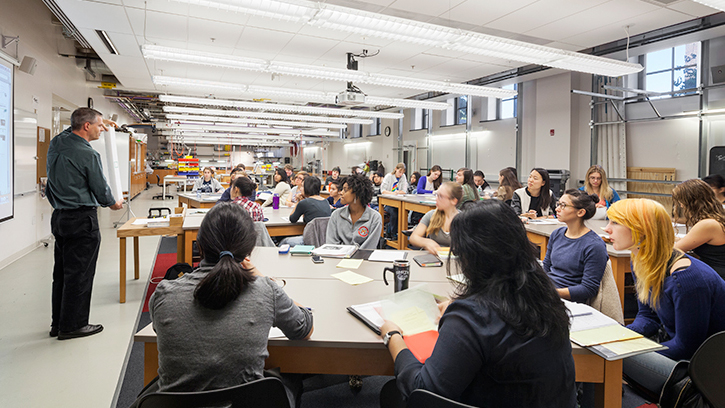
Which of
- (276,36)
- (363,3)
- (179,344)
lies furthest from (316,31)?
(179,344)

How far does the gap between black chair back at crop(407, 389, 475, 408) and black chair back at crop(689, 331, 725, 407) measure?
97 cm

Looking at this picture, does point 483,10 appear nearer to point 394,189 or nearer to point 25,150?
point 394,189

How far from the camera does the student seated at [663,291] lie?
1593 millimetres

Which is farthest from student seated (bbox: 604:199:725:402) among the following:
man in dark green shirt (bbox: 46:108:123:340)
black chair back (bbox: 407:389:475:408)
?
man in dark green shirt (bbox: 46:108:123:340)

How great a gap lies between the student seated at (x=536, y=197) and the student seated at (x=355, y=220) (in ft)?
7.10

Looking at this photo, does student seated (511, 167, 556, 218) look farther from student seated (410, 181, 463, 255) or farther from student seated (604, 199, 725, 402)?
student seated (604, 199, 725, 402)

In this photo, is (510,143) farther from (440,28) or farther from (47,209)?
(47,209)

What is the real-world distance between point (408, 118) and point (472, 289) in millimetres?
13278

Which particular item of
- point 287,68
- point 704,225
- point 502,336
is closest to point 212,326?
point 502,336

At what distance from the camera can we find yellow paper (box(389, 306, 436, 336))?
148 cm

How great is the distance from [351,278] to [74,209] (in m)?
2.08

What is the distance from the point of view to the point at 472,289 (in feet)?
3.63

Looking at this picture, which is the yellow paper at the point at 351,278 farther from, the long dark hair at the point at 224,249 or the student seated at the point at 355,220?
the student seated at the point at 355,220

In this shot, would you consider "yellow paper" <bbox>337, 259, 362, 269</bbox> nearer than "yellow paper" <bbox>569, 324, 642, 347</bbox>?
No
